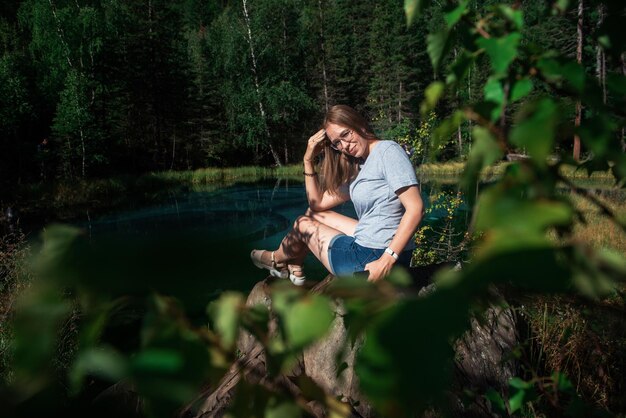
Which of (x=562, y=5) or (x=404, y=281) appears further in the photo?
(x=562, y=5)

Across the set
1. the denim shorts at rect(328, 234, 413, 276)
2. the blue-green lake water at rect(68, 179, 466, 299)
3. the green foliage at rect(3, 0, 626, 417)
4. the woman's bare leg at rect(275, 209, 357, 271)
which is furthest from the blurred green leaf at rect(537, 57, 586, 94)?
the blue-green lake water at rect(68, 179, 466, 299)

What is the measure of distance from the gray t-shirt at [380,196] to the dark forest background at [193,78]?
1293 centimetres

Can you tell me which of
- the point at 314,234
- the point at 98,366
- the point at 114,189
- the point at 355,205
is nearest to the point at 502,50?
the point at 98,366

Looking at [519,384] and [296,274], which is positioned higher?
[519,384]

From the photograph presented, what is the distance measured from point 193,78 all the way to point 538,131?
25.8m

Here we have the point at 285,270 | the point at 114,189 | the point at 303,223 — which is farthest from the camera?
the point at 114,189

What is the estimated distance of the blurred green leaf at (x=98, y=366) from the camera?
312 mm

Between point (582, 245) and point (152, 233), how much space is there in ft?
30.8

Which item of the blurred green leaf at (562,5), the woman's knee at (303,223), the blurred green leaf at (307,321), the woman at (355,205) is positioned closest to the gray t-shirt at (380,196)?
the woman at (355,205)

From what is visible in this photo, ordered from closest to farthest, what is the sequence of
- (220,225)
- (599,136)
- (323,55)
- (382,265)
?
(599,136)
(382,265)
(220,225)
(323,55)

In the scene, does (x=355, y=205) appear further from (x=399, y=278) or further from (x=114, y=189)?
(x=114, y=189)

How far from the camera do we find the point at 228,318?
1.23ft

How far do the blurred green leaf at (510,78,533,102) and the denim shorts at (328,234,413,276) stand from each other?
203cm

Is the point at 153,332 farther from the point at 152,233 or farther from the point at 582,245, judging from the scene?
the point at 152,233
